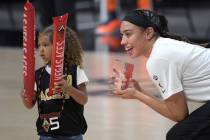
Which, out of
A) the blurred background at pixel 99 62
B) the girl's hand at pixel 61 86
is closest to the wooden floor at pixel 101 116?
the blurred background at pixel 99 62

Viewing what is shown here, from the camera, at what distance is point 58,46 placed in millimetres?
3623

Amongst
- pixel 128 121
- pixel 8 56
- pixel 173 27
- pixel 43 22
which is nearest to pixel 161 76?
pixel 128 121

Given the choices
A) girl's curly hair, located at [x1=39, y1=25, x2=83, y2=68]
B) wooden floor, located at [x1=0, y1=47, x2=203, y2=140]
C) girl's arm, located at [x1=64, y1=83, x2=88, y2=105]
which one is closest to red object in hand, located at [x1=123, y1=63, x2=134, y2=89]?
girl's arm, located at [x1=64, y1=83, x2=88, y2=105]

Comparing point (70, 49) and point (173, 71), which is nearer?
point (173, 71)

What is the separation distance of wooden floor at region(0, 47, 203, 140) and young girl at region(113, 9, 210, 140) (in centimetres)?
242

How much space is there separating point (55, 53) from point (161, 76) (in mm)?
626

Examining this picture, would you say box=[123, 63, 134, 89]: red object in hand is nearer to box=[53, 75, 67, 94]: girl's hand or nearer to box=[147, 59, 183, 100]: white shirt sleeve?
box=[147, 59, 183, 100]: white shirt sleeve

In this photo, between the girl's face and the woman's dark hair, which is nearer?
the woman's dark hair

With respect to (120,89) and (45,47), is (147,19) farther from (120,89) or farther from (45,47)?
(45,47)

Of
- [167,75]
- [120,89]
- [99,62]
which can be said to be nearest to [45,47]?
[120,89]

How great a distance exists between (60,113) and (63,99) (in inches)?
3.5

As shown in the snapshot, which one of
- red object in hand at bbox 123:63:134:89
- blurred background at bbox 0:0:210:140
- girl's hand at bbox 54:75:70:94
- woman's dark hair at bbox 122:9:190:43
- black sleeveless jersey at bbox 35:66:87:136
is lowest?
blurred background at bbox 0:0:210:140

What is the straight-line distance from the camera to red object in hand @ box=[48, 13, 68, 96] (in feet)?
11.8

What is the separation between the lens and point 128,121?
6.83 meters
